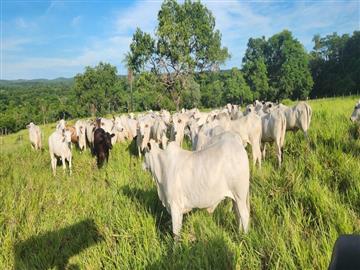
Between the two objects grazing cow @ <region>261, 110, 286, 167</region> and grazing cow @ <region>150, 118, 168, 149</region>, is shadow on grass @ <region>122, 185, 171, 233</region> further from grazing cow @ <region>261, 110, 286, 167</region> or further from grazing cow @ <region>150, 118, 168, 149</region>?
grazing cow @ <region>150, 118, 168, 149</region>

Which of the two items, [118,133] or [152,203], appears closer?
[152,203]

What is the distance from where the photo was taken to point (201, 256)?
10.6 feet

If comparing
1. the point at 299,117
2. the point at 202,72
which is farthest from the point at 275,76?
the point at 299,117

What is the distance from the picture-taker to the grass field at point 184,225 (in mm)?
3178

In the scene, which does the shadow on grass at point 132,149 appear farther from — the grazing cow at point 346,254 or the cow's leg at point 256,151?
the grazing cow at point 346,254

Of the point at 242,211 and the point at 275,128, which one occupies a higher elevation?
the point at 275,128

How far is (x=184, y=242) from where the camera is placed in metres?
3.62

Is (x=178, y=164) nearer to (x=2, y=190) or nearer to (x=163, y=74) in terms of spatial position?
(x=2, y=190)

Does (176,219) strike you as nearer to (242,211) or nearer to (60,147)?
(242,211)

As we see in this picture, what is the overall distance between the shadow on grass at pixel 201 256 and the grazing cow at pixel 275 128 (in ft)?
18.2

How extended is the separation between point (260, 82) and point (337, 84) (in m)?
11.1

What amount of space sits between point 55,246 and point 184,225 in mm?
1805

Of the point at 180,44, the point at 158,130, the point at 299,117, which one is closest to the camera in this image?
the point at 299,117

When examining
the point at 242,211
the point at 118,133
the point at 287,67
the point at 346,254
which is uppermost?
the point at 287,67
